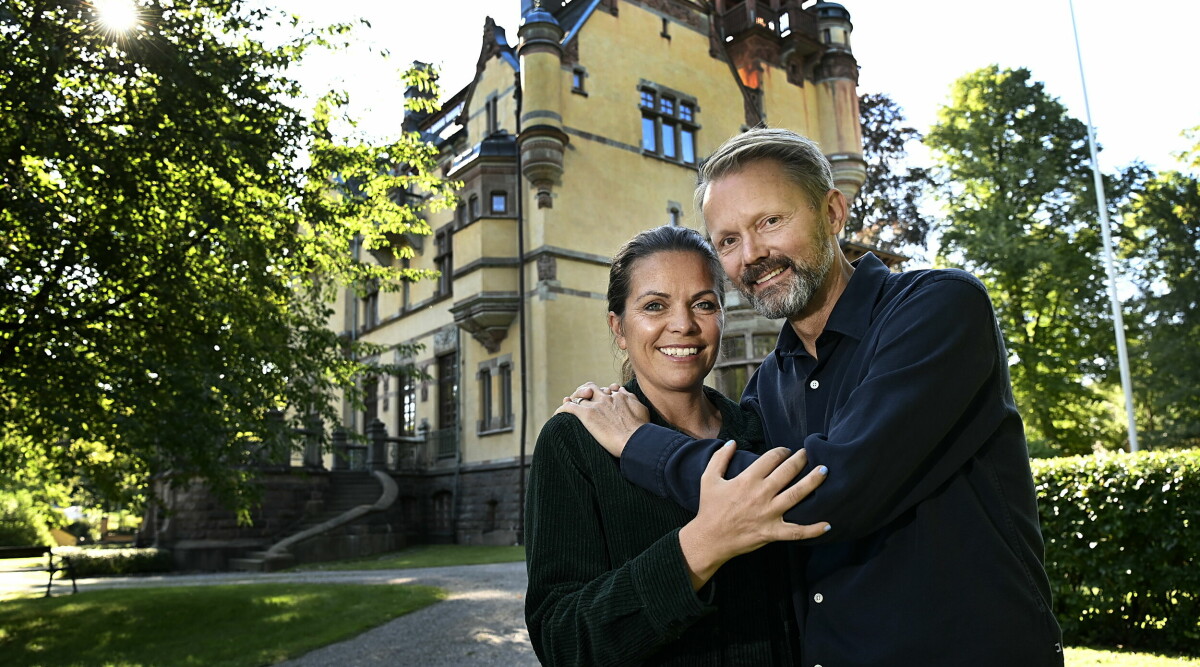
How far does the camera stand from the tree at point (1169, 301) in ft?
82.5

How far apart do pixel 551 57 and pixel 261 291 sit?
1455 centimetres

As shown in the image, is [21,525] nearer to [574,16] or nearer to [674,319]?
[574,16]

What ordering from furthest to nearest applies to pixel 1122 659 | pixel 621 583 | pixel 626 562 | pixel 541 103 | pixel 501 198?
pixel 501 198, pixel 541 103, pixel 1122 659, pixel 626 562, pixel 621 583

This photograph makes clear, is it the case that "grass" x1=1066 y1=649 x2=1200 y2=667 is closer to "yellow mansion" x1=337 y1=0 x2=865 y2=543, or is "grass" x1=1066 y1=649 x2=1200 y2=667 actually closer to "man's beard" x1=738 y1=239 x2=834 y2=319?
"man's beard" x1=738 y1=239 x2=834 y2=319

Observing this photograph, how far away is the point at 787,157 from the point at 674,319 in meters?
0.54

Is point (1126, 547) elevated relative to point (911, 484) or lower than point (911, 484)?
lower

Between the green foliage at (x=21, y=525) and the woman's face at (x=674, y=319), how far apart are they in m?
29.0

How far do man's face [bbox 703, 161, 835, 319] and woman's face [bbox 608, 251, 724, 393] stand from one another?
0.16m

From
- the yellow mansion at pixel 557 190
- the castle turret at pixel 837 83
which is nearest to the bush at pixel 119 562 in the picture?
the yellow mansion at pixel 557 190

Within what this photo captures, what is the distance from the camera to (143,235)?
9734 millimetres

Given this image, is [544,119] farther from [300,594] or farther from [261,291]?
[300,594]

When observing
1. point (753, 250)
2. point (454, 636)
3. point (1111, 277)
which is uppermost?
point (1111, 277)

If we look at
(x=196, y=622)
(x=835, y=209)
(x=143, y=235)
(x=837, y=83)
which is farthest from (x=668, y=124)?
(x=835, y=209)

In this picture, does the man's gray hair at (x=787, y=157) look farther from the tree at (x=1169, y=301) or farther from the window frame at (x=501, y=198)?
the tree at (x=1169, y=301)
